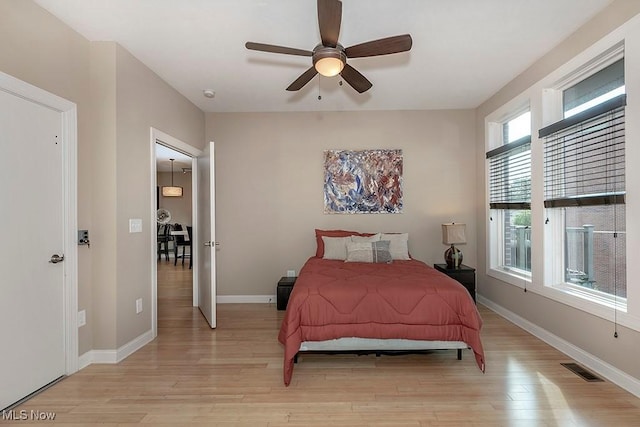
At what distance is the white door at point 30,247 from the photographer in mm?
2150

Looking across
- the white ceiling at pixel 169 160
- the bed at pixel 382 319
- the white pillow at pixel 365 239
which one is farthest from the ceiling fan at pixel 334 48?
the white ceiling at pixel 169 160

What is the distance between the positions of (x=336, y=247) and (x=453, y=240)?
153cm

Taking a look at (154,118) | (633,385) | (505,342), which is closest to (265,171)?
(154,118)

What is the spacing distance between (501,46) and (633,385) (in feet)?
9.39

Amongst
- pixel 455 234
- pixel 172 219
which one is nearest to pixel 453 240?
pixel 455 234

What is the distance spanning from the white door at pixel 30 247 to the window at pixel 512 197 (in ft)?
14.3

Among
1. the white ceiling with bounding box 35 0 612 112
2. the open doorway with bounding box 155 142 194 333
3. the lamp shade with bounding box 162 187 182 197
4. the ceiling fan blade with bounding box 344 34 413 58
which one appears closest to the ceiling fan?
the ceiling fan blade with bounding box 344 34 413 58

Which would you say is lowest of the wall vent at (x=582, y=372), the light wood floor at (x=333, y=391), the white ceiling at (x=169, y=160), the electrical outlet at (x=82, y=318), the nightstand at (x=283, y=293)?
the light wood floor at (x=333, y=391)

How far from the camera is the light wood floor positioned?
203 cm

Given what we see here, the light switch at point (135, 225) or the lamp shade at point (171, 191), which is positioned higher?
the lamp shade at point (171, 191)

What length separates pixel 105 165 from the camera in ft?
9.26

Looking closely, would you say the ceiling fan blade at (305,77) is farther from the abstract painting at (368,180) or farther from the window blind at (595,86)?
the window blind at (595,86)

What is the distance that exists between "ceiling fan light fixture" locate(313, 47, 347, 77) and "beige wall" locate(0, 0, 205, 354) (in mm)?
1838

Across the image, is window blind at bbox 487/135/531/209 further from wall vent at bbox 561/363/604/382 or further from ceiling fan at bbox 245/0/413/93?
ceiling fan at bbox 245/0/413/93
